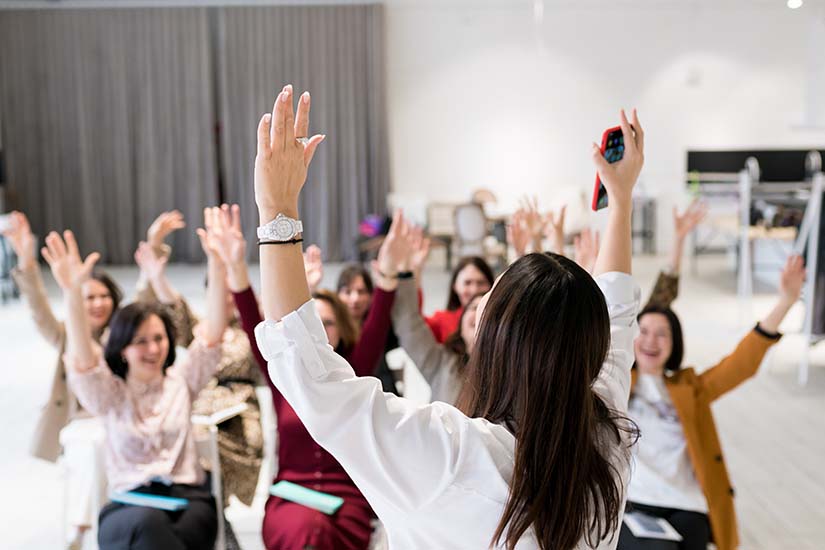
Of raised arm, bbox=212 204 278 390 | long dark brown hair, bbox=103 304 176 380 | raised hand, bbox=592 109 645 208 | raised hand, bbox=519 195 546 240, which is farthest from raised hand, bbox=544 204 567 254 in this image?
long dark brown hair, bbox=103 304 176 380

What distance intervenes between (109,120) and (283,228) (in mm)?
10517

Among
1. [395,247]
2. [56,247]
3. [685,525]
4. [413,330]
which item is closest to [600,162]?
[395,247]

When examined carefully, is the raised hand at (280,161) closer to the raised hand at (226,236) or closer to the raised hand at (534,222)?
the raised hand at (226,236)

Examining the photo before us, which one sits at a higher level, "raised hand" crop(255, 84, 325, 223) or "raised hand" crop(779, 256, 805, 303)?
"raised hand" crop(255, 84, 325, 223)

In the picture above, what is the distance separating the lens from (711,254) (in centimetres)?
1147

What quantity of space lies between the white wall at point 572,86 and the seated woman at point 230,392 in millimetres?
7710

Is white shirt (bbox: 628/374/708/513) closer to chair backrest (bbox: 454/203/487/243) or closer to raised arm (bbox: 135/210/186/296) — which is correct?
raised arm (bbox: 135/210/186/296)

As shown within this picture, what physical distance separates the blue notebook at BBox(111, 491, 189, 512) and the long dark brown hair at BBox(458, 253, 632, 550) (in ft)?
5.81

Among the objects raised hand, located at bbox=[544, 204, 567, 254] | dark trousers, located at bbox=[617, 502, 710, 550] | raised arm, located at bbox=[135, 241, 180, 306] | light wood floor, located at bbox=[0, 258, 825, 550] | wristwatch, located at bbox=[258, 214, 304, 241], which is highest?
wristwatch, located at bbox=[258, 214, 304, 241]

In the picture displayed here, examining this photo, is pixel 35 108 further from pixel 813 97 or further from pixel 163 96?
pixel 813 97

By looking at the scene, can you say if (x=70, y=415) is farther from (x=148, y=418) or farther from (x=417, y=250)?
(x=417, y=250)

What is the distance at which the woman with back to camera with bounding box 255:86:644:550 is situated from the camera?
1.16 metres

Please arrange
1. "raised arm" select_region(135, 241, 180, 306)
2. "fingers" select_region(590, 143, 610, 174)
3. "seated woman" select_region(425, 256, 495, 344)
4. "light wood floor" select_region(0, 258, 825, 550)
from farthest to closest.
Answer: "raised arm" select_region(135, 241, 180, 306)
"light wood floor" select_region(0, 258, 825, 550)
"seated woman" select_region(425, 256, 495, 344)
"fingers" select_region(590, 143, 610, 174)

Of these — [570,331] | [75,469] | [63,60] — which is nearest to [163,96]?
[63,60]
